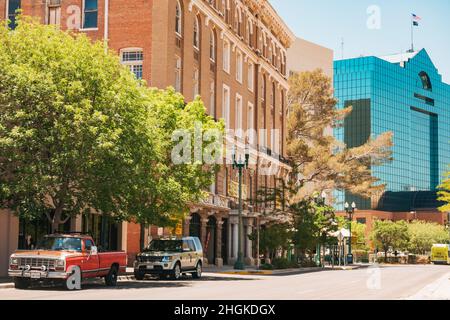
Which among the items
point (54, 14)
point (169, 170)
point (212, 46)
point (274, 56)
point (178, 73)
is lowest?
point (169, 170)

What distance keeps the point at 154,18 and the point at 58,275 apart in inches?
983

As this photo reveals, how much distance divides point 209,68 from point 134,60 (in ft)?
29.0

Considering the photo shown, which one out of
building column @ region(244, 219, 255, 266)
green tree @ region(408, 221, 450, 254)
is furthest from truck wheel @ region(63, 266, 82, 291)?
green tree @ region(408, 221, 450, 254)

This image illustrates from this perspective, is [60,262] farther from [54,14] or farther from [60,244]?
[54,14]

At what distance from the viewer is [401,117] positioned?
7087 inches

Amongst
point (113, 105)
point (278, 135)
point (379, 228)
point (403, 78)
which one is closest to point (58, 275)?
point (113, 105)

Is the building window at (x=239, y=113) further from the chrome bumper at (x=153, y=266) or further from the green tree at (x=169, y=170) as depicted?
the chrome bumper at (x=153, y=266)

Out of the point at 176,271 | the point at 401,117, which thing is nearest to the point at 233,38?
the point at 176,271

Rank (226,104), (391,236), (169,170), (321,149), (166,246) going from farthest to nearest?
(391,236) → (321,149) → (226,104) → (169,170) → (166,246)

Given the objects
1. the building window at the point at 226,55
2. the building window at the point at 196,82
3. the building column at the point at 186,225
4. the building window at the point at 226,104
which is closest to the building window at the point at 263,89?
the building window at the point at 226,55

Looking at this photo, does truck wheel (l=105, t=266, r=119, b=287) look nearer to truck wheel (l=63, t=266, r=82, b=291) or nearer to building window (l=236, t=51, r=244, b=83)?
truck wheel (l=63, t=266, r=82, b=291)

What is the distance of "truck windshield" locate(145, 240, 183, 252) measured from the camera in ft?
109

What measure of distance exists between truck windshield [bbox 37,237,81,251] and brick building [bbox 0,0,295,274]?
23.7ft

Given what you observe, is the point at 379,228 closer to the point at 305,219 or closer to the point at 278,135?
the point at 278,135
